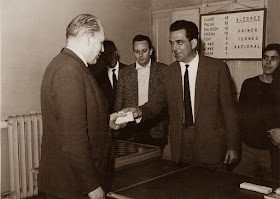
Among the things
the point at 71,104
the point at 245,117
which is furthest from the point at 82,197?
the point at 245,117

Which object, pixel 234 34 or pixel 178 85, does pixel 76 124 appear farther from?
pixel 234 34

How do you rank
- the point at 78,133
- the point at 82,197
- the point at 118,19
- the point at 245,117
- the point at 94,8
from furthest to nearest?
1. the point at 118,19
2. the point at 94,8
3. the point at 245,117
4. the point at 82,197
5. the point at 78,133

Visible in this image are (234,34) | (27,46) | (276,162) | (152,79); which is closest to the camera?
(276,162)

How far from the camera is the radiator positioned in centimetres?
353

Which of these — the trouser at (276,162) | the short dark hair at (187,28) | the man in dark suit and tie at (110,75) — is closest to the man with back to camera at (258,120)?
the trouser at (276,162)

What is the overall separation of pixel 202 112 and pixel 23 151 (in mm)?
2047

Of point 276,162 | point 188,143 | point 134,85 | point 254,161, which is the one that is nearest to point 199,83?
point 188,143

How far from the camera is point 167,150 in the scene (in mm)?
4832

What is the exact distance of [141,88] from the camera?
398 centimetres

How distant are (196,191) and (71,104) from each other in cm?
76

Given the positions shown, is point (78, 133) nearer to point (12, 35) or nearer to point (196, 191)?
point (196, 191)

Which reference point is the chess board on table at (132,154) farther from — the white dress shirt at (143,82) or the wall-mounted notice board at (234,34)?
the wall-mounted notice board at (234,34)

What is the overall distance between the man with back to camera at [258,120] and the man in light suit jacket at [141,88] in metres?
1.02

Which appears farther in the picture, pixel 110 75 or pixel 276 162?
pixel 110 75
